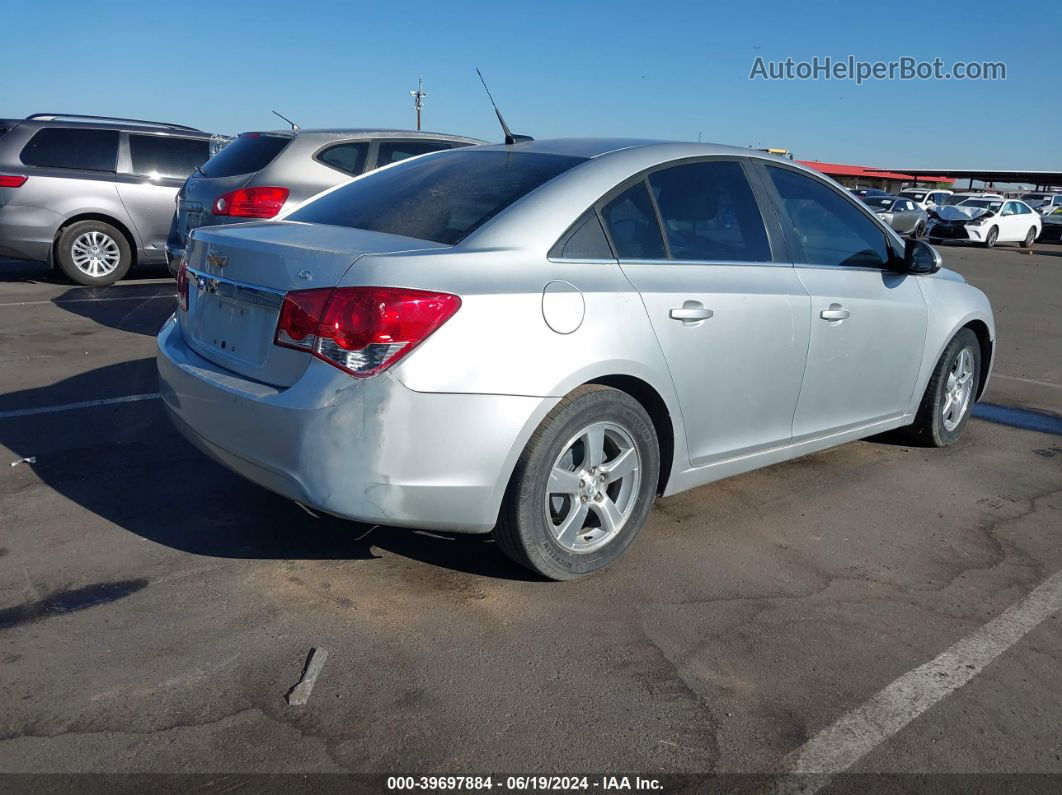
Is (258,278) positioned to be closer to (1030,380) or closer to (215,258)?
(215,258)

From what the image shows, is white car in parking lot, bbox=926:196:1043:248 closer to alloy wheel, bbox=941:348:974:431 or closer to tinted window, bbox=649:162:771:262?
alloy wheel, bbox=941:348:974:431

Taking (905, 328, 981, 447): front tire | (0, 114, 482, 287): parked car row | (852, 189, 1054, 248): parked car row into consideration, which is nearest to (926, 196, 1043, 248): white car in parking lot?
(852, 189, 1054, 248): parked car row

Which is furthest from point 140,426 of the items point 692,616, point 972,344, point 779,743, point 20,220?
point 20,220

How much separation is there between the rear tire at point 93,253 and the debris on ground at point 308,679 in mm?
9043

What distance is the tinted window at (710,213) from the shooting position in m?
3.96

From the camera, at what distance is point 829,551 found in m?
4.07

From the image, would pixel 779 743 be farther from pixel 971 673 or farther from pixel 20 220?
pixel 20 220

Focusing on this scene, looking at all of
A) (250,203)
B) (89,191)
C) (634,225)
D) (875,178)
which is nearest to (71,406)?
(250,203)

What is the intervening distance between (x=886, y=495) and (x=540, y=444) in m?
2.31

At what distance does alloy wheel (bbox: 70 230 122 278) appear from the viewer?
10.7 m

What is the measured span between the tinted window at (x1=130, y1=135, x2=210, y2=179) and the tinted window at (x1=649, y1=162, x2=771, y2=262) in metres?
8.61

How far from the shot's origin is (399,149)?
9.08m

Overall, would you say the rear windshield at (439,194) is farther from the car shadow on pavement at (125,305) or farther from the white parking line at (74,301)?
the white parking line at (74,301)

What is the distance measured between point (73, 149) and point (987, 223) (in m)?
26.3
